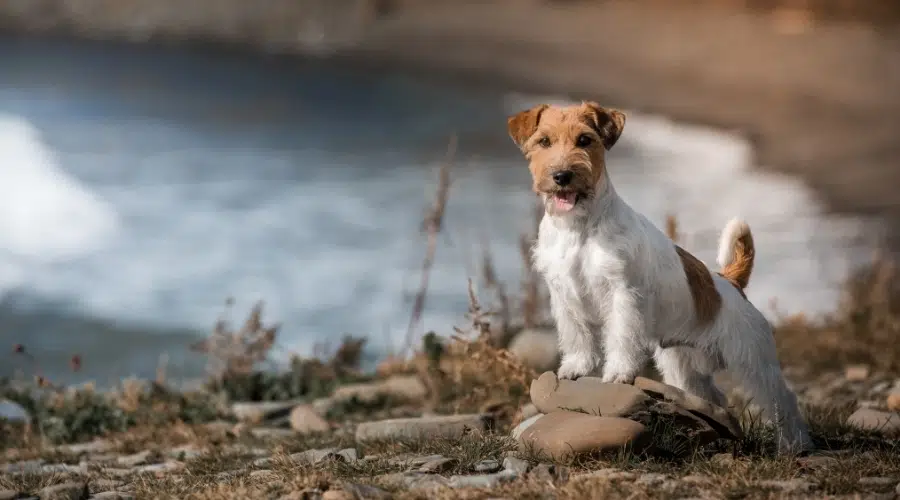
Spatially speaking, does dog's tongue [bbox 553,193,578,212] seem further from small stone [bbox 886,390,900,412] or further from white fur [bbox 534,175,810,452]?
small stone [bbox 886,390,900,412]

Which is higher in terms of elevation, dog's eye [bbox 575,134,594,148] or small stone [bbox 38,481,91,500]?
dog's eye [bbox 575,134,594,148]

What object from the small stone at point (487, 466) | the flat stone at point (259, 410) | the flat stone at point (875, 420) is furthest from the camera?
the flat stone at point (259, 410)

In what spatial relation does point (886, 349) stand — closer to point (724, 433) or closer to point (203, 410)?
point (724, 433)

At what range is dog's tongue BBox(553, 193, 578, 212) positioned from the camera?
5594 millimetres

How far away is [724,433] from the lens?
20.9 ft

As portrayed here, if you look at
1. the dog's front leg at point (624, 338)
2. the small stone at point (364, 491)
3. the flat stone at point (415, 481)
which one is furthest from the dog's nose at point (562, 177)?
the small stone at point (364, 491)

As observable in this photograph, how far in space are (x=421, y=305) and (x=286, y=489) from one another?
17.2 ft

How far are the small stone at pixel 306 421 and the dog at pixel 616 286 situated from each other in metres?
3.30

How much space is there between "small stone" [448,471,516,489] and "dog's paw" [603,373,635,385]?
728 mm

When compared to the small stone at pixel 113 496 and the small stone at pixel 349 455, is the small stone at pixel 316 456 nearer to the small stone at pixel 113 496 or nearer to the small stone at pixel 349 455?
the small stone at pixel 349 455

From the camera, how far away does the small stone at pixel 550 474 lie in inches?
224

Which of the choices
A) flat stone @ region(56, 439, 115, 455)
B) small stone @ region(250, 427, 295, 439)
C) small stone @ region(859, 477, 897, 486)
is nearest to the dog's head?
small stone @ region(859, 477, 897, 486)

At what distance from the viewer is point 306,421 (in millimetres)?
9227

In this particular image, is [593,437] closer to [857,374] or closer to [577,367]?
[577,367]
